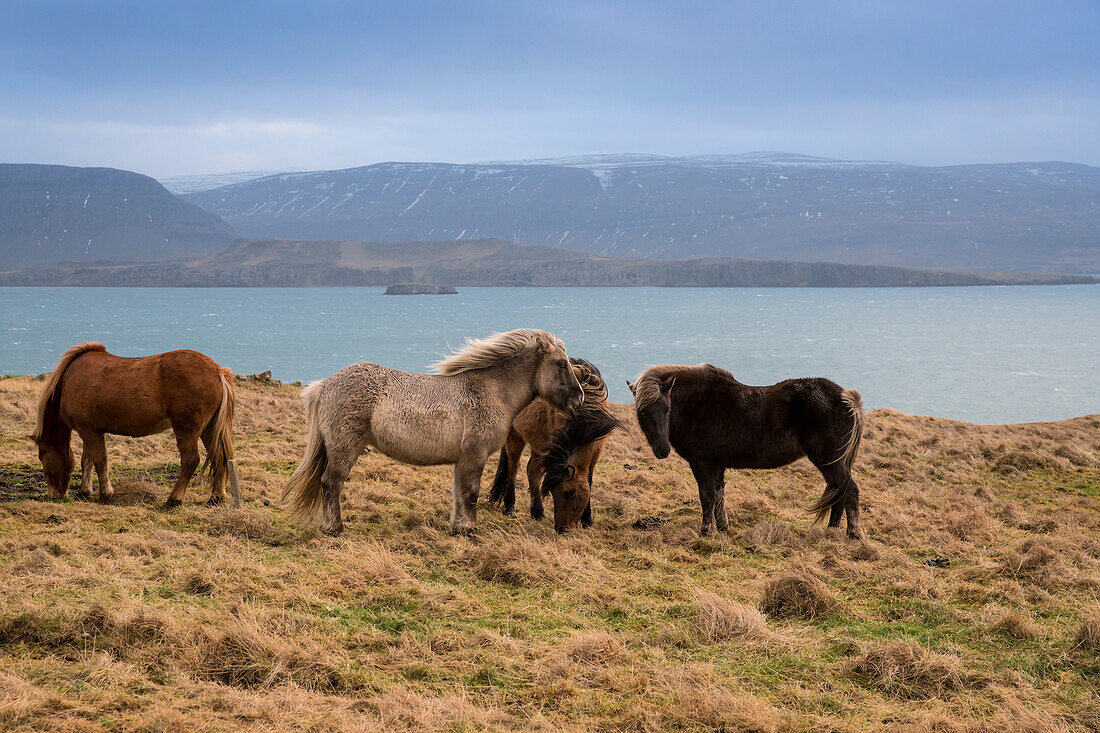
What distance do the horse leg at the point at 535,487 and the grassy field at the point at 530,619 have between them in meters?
0.64

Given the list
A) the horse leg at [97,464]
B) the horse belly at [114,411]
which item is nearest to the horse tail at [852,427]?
the horse belly at [114,411]

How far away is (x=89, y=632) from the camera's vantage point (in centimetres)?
543

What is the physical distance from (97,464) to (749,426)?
7.77m

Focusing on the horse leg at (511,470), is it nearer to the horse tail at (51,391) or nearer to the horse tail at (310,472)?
the horse tail at (310,472)

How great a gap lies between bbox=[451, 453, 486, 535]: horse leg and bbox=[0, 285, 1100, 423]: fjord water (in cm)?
3393

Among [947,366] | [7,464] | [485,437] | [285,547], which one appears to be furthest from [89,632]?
[947,366]

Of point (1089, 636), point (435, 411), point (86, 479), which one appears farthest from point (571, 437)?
point (86, 479)

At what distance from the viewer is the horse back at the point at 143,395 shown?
30.9 feet

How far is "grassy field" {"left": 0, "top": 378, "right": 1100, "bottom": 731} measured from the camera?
4.69 metres

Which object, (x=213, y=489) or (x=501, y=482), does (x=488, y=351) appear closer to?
(x=501, y=482)

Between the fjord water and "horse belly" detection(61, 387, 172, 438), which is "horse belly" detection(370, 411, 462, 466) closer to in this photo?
"horse belly" detection(61, 387, 172, 438)

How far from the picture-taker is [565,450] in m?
9.29

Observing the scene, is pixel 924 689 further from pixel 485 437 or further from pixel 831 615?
pixel 485 437

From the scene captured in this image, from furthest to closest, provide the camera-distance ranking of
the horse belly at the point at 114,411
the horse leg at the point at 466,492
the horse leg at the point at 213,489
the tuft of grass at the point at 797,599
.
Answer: the horse leg at the point at 213,489 → the horse belly at the point at 114,411 → the horse leg at the point at 466,492 → the tuft of grass at the point at 797,599
